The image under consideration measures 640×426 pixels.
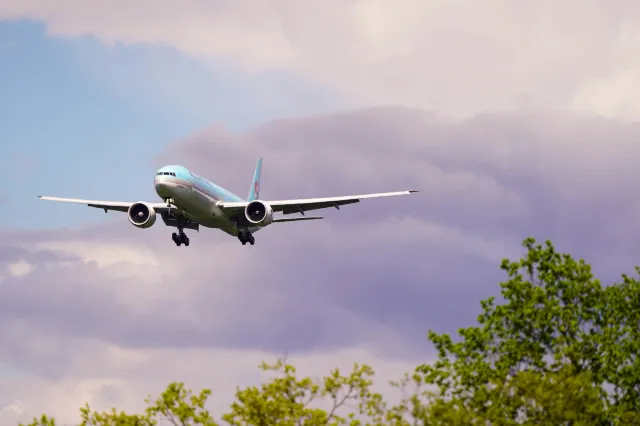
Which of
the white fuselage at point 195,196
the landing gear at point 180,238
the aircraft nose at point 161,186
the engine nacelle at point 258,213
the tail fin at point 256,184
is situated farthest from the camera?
the tail fin at point 256,184

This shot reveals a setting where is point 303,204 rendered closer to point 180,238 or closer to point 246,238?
point 246,238

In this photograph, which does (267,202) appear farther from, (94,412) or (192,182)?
(94,412)

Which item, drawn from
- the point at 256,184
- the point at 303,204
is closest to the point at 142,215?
the point at 303,204

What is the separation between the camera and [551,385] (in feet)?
130

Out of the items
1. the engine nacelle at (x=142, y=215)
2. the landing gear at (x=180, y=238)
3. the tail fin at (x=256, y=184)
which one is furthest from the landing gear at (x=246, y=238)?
the tail fin at (x=256, y=184)

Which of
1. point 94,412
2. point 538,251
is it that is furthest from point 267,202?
point 94,412

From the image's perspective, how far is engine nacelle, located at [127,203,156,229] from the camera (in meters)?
76.8

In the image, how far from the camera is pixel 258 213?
7825 centimetres

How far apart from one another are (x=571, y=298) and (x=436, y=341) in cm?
616

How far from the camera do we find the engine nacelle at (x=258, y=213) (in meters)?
77.8

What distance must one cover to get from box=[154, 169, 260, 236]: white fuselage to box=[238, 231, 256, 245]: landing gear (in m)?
0.53

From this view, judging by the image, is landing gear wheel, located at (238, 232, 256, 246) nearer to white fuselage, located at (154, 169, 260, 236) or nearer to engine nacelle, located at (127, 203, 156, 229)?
white fuselage, located at (154, 169, 260, 236)

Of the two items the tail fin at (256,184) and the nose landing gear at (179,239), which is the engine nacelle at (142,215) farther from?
the tail fin at (256,184)

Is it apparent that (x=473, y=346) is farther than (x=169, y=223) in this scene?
A: No
